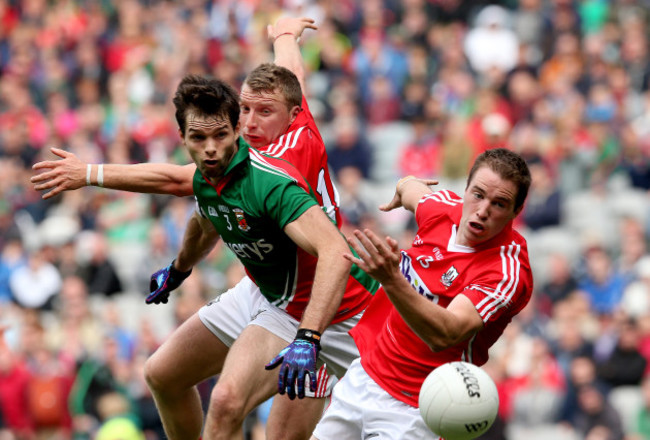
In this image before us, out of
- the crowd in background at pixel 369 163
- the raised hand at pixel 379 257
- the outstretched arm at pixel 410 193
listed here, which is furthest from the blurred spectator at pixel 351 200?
the raised hand at pixel 379 257

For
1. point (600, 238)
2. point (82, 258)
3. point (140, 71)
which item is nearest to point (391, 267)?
point (600, 238)

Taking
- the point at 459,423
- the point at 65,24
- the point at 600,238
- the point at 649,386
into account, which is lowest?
the point at 649,386

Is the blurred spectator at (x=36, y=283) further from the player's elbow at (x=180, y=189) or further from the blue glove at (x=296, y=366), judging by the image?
the blue glove at (x=296, y=366)

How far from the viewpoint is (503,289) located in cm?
611

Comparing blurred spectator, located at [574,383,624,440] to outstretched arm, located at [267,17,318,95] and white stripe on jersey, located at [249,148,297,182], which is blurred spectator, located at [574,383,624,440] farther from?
white stripe on jersey, located at [249,148,297,182]

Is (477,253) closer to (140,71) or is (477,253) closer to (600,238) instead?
(600,238)

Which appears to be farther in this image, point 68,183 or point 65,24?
point 65,24

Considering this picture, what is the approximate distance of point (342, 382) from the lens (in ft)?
22.1

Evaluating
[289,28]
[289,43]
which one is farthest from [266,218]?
[289,28]

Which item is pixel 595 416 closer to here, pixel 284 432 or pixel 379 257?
pixel 284 432

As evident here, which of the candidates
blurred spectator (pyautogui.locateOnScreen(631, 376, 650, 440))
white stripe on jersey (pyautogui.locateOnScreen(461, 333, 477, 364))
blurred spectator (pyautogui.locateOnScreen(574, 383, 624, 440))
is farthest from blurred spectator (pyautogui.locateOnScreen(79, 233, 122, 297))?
white stripe on jersey (pyautogui.locateOnScreen(461, 333, 477, 364))

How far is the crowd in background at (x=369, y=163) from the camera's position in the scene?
1254 centimetres

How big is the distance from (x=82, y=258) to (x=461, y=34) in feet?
20.9

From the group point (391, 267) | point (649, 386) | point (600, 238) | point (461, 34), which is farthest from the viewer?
point (461, 34)
